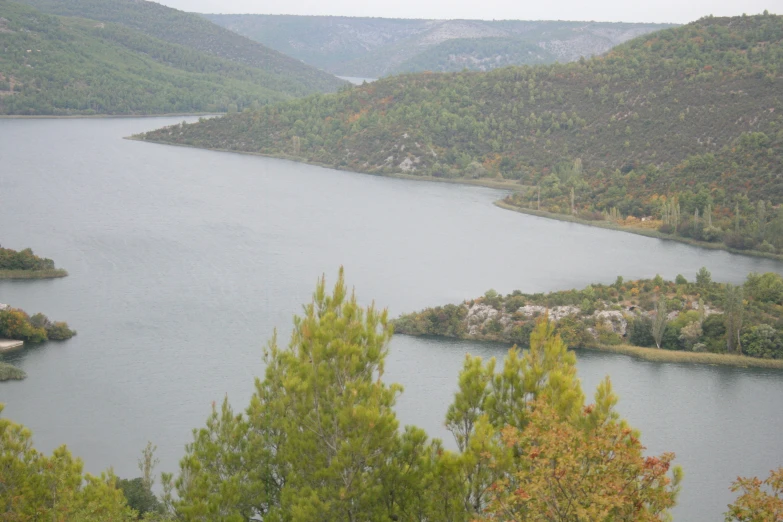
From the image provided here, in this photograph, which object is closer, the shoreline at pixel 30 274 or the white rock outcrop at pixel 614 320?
the white rock outcrop at pixel 614 320

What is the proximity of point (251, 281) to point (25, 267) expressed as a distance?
10510 millimetres

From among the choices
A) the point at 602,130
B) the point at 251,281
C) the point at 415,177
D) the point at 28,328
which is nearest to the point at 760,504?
the point at 28,328

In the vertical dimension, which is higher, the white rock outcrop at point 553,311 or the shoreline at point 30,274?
the white rock outcrop at point 553,311

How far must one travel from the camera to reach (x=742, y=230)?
54.1 metres

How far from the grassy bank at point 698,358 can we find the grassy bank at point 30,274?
2594 centimetres

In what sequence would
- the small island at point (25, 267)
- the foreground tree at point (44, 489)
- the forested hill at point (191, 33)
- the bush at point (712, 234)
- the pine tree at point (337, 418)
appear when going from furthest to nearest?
the forested hill at point (191, 33)
the bush at point (712, 234)
the small island at point (25, 267)
the foreground tree at point (44, 489)
the pine tree at point (337, 418)

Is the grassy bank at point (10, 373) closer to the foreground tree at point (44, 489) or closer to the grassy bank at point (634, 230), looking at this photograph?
the foreground tree at point (44, 489)

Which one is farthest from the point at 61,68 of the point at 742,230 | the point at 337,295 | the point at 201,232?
the point at 337,295

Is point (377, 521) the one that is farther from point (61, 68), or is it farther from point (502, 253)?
point (61, 68)

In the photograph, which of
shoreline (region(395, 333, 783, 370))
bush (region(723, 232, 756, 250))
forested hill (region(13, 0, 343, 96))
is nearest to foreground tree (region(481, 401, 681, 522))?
shoreline (region(395, 333, 783, 370))

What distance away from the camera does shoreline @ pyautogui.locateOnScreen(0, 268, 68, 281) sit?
145 feet

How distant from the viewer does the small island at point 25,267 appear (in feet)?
145

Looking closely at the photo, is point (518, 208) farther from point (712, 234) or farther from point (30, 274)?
point (30, 274)

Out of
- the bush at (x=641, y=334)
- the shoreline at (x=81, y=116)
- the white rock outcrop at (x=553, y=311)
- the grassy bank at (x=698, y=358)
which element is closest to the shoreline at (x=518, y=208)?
the bush at (x=641, y=334)
